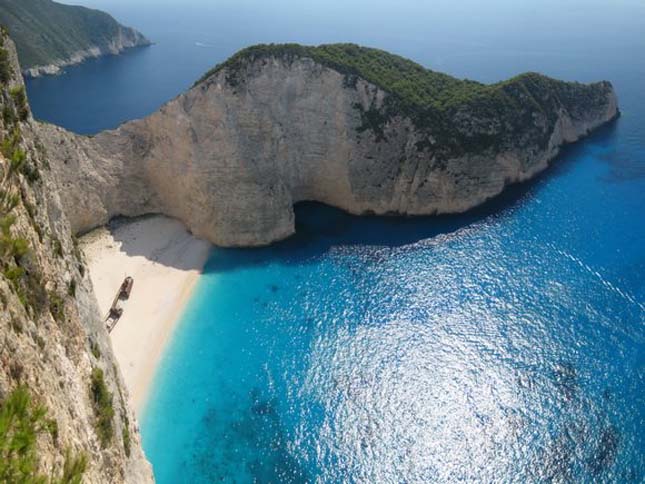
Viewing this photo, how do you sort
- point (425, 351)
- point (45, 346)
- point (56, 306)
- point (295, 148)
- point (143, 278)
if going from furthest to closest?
point (295, 148)
point (143, 278)
point (425, 351)
point (56, 306)
point (45, 346)

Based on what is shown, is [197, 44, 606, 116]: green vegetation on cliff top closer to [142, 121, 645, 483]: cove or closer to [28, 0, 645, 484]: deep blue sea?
[28, 0, 645, 484]: deep blue sea

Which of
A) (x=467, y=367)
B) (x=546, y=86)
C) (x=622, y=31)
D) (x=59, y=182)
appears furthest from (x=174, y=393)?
(x=622, y=31)

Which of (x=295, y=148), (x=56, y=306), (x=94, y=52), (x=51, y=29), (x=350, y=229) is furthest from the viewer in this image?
(x=94, y=52)

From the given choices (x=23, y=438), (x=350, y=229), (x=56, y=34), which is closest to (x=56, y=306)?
(x=23, y=438)

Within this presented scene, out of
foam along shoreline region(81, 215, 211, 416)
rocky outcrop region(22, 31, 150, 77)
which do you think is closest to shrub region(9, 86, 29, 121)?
foam along shoreline region(81, 215, 211, 416)

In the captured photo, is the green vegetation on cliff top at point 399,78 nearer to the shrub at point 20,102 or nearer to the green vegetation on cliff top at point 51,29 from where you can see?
the shrub at point 20,102

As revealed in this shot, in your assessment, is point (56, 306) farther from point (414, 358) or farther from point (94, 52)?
point (94, 52)

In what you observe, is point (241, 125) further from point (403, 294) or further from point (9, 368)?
point (9, 368)

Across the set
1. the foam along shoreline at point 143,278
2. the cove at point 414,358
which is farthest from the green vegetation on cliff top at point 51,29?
the cove at point 414,358
